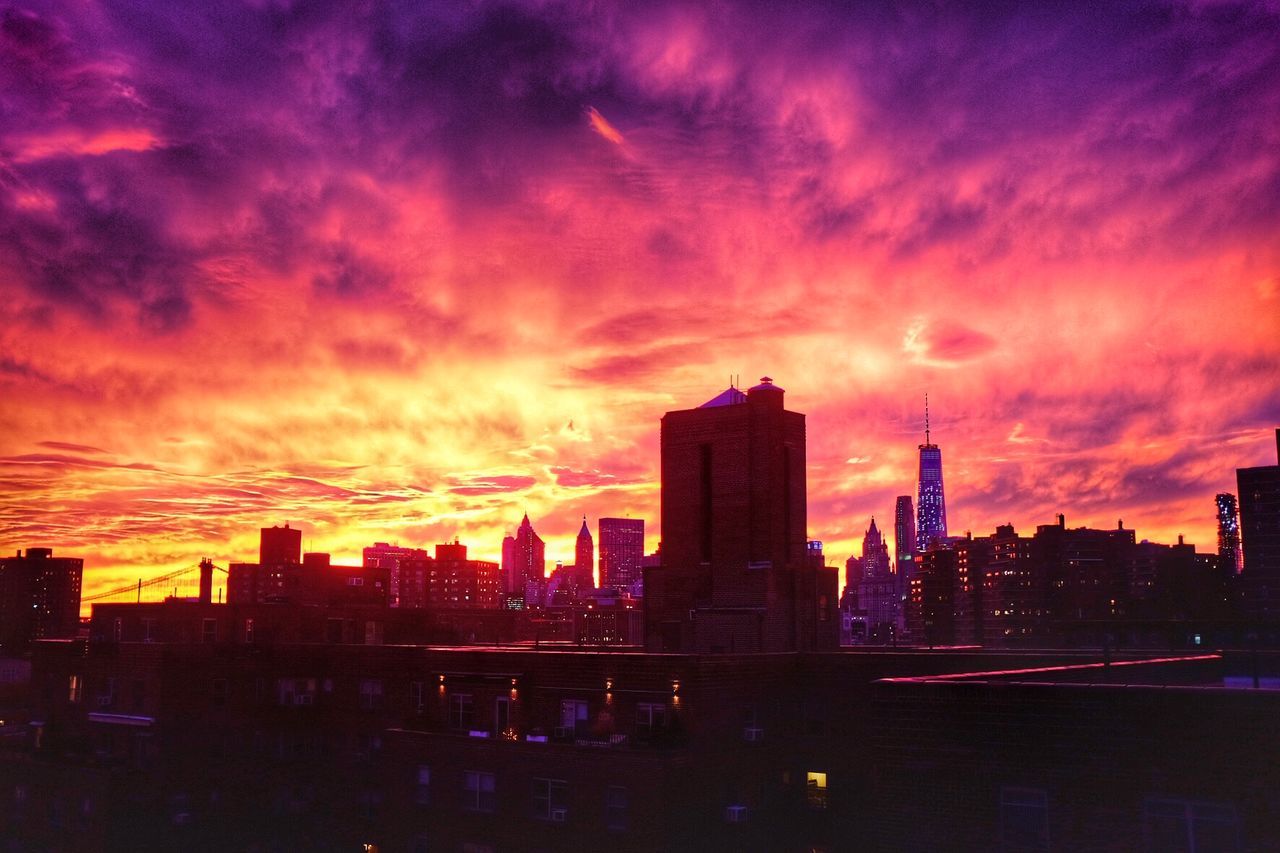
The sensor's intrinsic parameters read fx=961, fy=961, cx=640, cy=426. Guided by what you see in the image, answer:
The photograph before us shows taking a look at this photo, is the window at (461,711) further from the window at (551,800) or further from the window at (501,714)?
the window at (551,800)

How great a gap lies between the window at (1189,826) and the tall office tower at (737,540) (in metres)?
40.1

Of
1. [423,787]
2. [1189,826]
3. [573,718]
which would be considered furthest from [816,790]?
[1189,826]

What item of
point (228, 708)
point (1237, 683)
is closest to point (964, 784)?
point (1237, 683)

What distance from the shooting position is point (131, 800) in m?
49.2

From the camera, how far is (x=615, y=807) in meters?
39.0

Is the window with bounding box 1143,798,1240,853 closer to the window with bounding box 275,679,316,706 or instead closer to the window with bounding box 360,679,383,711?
the window with bounding box 360,679,383,711

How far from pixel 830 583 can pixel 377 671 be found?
29460mm

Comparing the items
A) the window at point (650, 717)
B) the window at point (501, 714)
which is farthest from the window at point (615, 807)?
the window at point (501, 714)

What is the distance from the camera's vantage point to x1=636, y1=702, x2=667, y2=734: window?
41594mm

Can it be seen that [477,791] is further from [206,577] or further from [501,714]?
[206,577]

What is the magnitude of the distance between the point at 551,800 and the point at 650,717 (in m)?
5.38

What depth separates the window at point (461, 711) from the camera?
157ft

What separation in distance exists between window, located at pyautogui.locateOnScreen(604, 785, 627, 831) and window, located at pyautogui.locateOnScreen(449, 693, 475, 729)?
10878 millimetres

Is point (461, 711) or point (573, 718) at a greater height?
point (573, 718)
